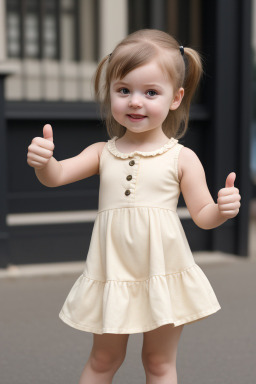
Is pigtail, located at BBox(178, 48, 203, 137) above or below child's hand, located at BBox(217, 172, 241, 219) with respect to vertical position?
above

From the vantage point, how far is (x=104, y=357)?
2045 mm

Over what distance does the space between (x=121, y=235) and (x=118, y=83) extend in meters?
0.50

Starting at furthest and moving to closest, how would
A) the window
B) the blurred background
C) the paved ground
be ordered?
the window < the blurred background < the paved ground

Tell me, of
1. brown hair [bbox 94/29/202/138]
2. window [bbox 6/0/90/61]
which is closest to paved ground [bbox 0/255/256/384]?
brown hair [bbox 94/29/202/138]

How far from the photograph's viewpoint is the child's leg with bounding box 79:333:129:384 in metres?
2.04

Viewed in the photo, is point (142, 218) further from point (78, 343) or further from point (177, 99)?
point (78, 343)

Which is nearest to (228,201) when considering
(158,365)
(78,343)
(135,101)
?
(135,101)

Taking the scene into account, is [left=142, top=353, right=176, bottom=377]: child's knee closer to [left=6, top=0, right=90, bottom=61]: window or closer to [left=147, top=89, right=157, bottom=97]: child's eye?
[left=147, top=89, right=157, bottom=97]: child's eye

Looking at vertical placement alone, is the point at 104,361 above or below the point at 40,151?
below

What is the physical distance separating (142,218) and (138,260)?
0.14 meters

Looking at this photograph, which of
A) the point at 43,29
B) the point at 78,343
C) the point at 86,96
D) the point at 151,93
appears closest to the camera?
the point at 151,93

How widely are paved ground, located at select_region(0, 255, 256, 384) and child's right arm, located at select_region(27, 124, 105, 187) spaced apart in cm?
114

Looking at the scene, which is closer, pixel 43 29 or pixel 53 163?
pixel 53 163

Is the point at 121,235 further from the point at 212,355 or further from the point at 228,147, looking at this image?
the point at 228,147
